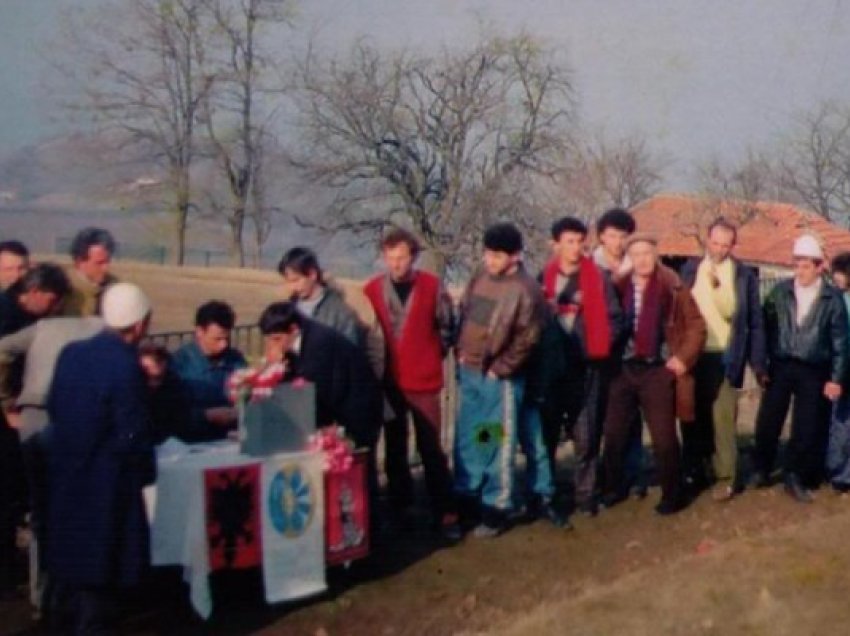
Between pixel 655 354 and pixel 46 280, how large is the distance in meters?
4.63

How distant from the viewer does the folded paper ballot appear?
8641 mm

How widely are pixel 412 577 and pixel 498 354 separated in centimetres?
163

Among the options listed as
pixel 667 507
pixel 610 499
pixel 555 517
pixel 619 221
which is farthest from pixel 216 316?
pixel 667 507

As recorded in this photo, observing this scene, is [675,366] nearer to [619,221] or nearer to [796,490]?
[619,221]

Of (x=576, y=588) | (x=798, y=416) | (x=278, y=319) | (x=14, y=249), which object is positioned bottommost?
(x=576, y=588)

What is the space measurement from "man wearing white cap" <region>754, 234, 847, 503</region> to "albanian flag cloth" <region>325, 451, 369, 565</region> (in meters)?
3.86

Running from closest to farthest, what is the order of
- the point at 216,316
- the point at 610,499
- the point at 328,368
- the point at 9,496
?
the point at 9,496 < the point at 216,316 < the point at 328,368 < the point at 610,499

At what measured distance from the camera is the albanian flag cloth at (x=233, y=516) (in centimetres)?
828

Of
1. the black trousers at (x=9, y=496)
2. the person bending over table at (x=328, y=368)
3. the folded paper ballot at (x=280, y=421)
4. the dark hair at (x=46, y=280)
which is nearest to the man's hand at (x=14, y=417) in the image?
the black trousers at (x=9, y=496)

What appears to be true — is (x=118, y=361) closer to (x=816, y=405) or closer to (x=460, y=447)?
(x=460, y=447)

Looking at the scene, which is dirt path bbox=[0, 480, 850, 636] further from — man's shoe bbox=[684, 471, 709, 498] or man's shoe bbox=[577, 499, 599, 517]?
man's shoe bbox=[684, 471, 709, 498]

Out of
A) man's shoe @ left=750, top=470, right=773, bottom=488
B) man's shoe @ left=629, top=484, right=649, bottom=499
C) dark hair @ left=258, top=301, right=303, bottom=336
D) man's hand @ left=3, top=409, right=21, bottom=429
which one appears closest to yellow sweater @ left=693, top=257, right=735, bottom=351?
man's shoe @ left=629, top=484, right=649, bottom=499

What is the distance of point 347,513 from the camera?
9.20 metres

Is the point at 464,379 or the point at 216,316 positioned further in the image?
the point at 464,379
